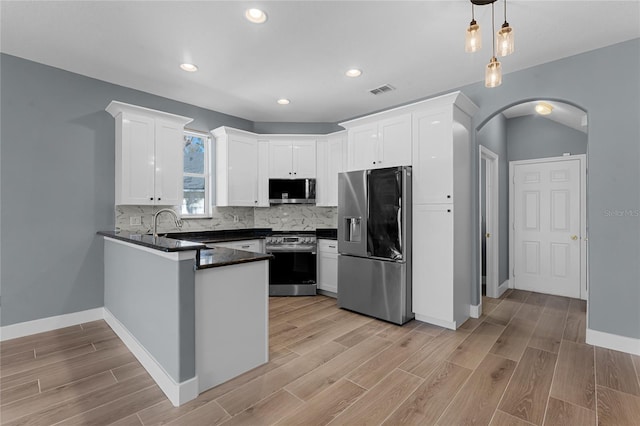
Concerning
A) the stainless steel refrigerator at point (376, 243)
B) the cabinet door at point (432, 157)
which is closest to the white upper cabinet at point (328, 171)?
the stainless steel refrigerator at point (376, 243)

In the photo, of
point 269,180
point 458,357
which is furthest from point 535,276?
point 269,180

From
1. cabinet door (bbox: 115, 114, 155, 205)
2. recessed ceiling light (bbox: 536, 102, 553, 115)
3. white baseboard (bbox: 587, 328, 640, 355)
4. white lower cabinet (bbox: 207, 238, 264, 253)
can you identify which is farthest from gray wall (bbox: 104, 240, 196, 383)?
recessed ceiling light (bbox: 536, 102, 553, 115)

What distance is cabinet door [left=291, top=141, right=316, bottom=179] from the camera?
4977 millimetres

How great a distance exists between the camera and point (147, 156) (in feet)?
12.0

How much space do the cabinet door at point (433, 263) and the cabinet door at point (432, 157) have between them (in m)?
0.14

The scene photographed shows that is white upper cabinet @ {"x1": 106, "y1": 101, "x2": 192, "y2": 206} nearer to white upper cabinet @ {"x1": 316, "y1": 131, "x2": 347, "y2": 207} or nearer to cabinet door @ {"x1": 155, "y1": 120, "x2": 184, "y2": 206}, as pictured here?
cabinet door @ {"x1": 155, "y1": 120, "x2": 184, "y2": 206}

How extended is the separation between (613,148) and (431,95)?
6.51ft

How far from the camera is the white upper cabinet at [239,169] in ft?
15.1

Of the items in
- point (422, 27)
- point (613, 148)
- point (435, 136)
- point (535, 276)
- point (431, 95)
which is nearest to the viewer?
point (422, 27)

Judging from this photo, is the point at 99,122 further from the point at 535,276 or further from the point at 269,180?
the point at 535,276

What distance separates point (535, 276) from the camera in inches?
190

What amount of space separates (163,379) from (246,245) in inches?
99.2

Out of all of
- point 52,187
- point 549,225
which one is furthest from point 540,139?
point 52,187

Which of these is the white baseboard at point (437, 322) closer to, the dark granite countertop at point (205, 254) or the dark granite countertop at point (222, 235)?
the dark granite countertop at point (205, 254)
